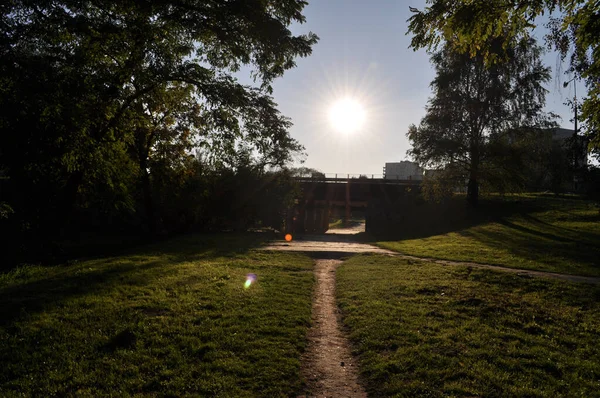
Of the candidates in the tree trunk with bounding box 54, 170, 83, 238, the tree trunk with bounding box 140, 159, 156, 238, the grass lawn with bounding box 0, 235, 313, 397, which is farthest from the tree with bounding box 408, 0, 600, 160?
the tree trunk with bounding box 140, 159, 156, 238

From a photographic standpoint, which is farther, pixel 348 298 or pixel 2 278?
pixel 2 278

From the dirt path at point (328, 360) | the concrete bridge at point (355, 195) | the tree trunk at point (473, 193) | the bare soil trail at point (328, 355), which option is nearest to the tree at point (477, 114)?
the tree trunk at point (473, 193)

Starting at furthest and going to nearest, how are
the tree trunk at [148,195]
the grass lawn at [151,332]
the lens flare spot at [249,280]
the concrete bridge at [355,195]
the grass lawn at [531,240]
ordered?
1. the concrete bridge at [355,195]
2. the tree trunk at [148,195]
3. the grass lawn at [531,240]
4. the lens flare spot at [249,280]
5. the grass lawn at [151,332]

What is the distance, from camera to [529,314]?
377 inches

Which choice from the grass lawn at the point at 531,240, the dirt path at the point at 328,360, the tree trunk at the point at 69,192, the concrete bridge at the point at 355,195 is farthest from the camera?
the concrete bridge at the point at 355,195

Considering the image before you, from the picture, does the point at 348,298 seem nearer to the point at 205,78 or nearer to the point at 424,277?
the point at 424,277

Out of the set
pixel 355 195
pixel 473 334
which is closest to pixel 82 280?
pixel 473 334

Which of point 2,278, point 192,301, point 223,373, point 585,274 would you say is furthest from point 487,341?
point 2,278

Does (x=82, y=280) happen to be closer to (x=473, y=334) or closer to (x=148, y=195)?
(x=473, y=334)

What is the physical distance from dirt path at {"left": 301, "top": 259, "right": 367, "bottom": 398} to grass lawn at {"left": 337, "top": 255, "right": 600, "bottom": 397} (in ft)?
0.91

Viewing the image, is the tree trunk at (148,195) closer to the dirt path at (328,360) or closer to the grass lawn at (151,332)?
the grass lawn at (151,332)

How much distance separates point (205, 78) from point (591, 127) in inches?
488

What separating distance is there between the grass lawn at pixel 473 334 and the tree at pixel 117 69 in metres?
6.98

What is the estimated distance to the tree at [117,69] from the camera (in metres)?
10.7
